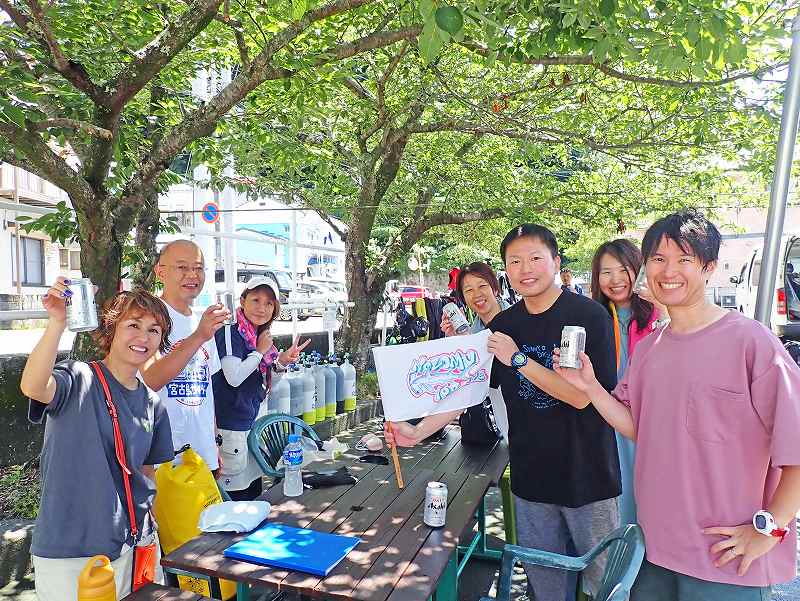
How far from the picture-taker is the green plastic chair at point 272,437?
4039 millimetres

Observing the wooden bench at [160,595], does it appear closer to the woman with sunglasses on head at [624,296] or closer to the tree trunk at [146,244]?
the woman with sunglasses on head at [624,296]

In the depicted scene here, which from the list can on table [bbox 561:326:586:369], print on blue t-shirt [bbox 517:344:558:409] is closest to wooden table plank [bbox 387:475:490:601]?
print on blue t-shirt [bbox 517:344:558:409]

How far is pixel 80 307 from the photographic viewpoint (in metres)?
2.26

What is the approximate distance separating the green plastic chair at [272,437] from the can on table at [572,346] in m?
2.43

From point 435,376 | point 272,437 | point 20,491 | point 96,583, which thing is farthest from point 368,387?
point 96,583

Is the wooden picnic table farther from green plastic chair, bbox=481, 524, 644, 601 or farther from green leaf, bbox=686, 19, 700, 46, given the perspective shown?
green leaf, bbox=686, 19, 700, 46

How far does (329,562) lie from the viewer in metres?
2.32

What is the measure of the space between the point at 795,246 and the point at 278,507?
40.5 feet

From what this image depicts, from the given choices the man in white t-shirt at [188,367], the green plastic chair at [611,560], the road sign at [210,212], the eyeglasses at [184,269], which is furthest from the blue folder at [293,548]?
the road sign at [210,212]

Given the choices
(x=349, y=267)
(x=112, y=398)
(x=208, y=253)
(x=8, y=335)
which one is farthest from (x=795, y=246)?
(x=8, y=335)

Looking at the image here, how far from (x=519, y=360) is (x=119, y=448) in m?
1.78

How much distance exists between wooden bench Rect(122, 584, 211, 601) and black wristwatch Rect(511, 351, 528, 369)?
1.57 metres

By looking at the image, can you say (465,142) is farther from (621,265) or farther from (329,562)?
(329,562)

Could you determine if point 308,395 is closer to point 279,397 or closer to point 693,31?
point 279,397
